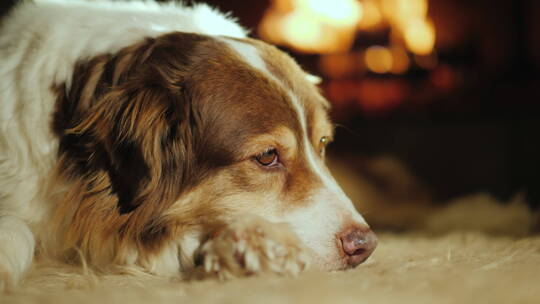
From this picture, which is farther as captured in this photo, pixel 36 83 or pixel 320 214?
pixel 36 83

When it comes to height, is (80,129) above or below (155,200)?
above

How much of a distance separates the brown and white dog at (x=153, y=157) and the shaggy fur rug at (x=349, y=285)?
12 centimetres

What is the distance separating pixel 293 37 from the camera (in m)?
4.59

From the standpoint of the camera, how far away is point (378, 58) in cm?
439

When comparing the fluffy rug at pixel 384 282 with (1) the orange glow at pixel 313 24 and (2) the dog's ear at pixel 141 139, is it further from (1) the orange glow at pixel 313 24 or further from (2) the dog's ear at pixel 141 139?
(1) the orange glow at pixel 313 24

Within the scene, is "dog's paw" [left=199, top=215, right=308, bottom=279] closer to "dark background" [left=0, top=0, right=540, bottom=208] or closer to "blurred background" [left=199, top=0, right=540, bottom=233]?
"blurred background" [left=199, top=0, right=540, bottom=233]

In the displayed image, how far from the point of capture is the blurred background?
3307mm

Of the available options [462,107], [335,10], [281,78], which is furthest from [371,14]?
[281,78]

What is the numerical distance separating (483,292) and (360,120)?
3.06 meters

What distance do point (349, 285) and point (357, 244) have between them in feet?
1.36

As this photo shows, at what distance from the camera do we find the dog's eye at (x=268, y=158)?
1.63 meters

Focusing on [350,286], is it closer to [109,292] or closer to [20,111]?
[109,292]

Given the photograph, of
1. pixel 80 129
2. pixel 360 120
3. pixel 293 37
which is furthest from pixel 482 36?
pixel 80 129

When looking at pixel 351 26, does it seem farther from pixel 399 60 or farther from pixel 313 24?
pixel 399 60
